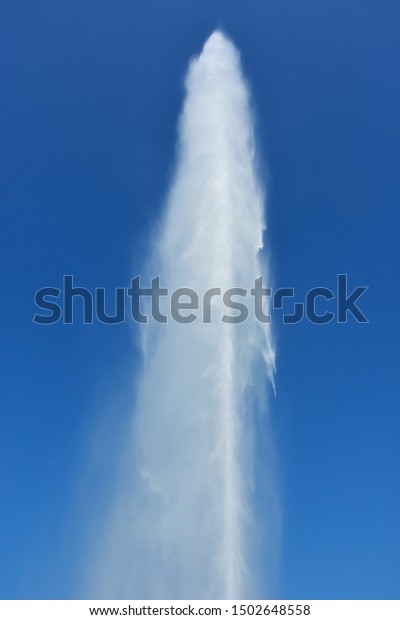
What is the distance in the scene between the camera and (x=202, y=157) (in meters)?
24.5

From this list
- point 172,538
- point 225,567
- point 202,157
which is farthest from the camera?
point 202,157

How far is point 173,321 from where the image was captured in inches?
938

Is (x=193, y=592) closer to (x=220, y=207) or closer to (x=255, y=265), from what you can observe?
(x=255, y=265)

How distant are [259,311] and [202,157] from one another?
5.65m

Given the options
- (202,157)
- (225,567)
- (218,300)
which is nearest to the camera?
(225,567)

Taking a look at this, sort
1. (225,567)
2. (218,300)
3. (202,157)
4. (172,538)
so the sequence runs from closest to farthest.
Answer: (225,567) < (172,538) < (218,300) < (202,157)

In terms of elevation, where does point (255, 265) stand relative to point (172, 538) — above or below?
above

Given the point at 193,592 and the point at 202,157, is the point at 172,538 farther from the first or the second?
the point at 202,157

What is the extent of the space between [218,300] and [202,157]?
525 centimetres
